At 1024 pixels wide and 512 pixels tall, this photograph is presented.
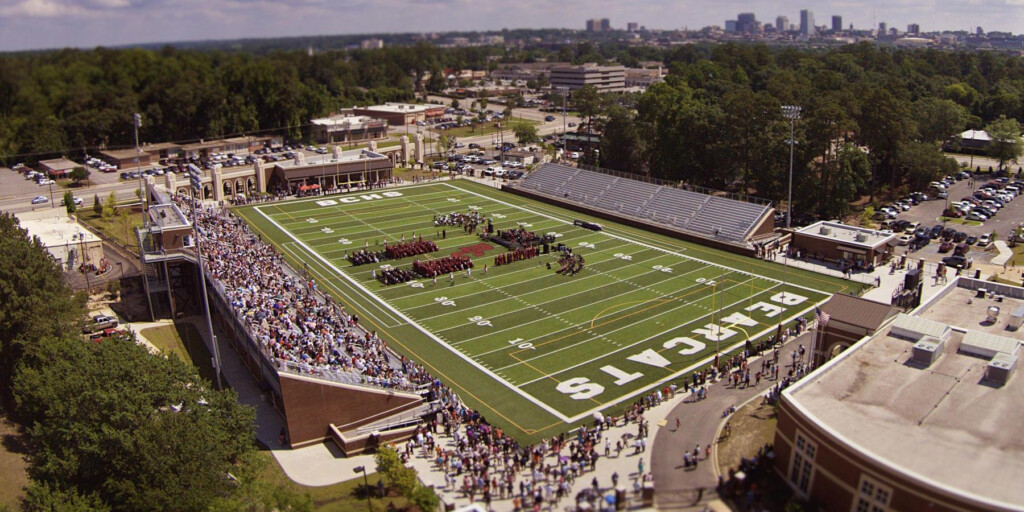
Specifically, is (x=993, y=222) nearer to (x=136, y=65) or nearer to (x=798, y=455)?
(x=798, y=455)

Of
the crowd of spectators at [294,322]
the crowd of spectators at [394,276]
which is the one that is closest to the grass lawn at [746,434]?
the crowd of spectators at [294,322]

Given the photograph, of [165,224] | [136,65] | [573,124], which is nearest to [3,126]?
[136,65]

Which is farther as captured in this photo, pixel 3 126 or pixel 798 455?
pixel 3 126

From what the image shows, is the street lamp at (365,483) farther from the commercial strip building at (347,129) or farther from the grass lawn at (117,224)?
the commercial strip building at (347,129)

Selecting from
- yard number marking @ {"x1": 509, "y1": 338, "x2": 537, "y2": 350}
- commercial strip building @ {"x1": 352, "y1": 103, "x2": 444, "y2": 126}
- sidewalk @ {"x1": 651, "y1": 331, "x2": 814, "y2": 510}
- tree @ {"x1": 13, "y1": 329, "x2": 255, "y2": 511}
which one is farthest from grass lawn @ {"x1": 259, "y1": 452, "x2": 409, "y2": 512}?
commercial strip building @ {"x1": 352, "y1": 103, "x2": 444, "y2": 126}

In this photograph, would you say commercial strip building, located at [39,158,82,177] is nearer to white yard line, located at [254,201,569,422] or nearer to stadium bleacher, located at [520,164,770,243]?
white yard line, located at [254,201,569,422]

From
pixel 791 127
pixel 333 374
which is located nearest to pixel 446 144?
pixel 791 127
